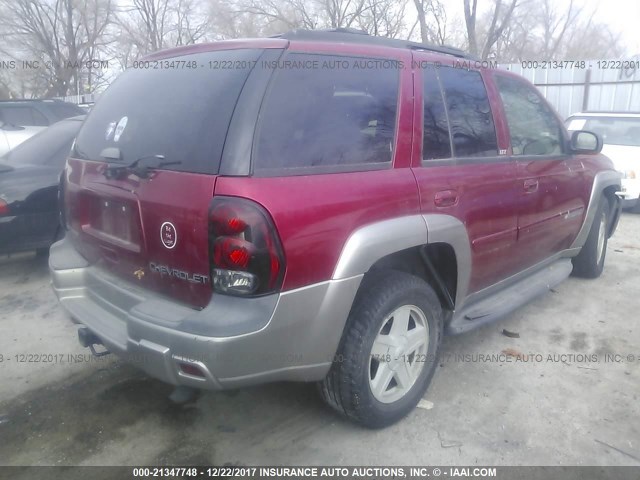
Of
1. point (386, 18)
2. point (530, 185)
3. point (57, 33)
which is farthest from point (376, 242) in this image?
point (57, 33)

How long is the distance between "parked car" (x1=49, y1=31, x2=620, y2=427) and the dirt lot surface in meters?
0.26

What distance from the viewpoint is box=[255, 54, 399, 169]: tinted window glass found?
2164mm

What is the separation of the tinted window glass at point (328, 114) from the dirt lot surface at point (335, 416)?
143cm

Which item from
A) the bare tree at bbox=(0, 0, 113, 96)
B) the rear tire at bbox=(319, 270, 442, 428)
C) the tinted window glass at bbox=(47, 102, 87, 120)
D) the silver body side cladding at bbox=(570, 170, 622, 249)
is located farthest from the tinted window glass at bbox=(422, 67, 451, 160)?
the bare tree at bbox=(0, 0, 113, 96)

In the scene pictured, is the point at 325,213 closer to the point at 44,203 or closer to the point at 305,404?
the point at 305,404

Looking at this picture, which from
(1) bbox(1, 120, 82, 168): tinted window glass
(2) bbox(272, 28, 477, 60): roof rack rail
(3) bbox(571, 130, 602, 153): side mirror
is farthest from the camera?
(1) bbox(1, 120, 82, 168): tinted window glass

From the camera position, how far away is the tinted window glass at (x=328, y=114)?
216 cm

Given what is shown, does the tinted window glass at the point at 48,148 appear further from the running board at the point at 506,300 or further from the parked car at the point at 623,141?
the parked car at the point at 623,141

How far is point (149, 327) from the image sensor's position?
84.9 inches

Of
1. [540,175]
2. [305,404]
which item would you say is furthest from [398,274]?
[540,175]

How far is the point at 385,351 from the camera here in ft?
8.67

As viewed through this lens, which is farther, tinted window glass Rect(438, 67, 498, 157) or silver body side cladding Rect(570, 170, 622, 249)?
silver body side cladding Rect(570, 170, 622, 249)

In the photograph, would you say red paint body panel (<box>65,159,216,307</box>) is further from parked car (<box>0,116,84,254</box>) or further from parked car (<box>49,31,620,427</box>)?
parked car (<box>0,116,84,254</box>)

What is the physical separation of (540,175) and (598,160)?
133 cm
